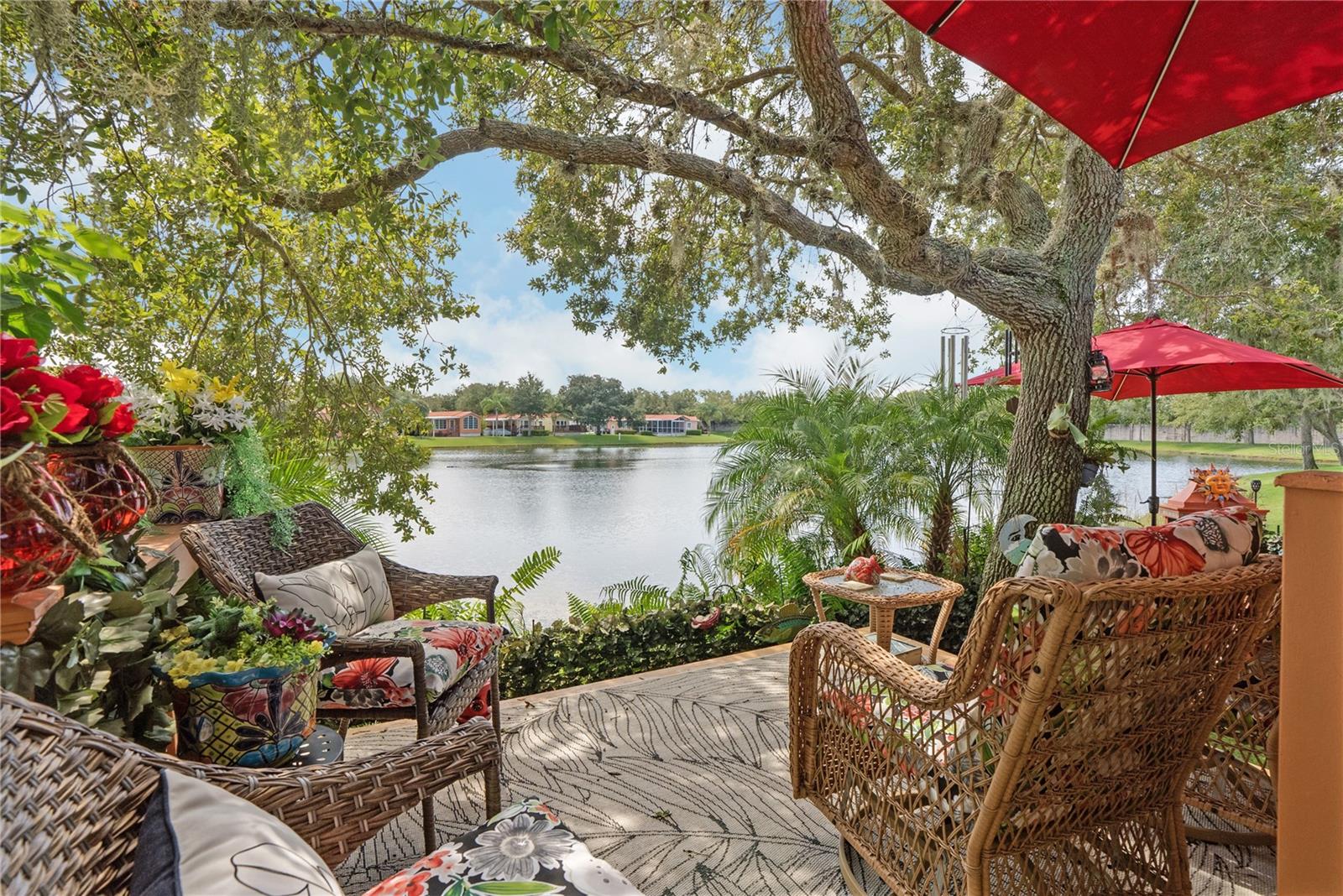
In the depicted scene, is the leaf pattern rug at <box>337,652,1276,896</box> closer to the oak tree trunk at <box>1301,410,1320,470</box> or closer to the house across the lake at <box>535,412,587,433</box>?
the house across the lake at <box>535,412,587,433</box>

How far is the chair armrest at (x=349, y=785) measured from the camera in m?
1.04

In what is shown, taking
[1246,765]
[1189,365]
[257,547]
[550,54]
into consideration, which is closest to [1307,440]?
[1189,365]

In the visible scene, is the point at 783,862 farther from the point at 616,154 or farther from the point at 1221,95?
the point at 616,154

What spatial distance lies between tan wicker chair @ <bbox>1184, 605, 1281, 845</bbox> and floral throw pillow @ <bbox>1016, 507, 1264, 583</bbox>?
79 cm

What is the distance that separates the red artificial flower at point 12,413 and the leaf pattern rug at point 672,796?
1642mm

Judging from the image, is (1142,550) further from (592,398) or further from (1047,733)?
(592,398)

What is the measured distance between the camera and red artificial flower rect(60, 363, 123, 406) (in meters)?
1.04

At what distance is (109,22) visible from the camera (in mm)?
2363

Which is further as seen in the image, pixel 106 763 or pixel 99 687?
pixel 99 687

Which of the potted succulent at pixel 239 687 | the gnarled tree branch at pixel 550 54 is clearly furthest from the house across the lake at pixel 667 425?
the potted succulent at pixel 239 687

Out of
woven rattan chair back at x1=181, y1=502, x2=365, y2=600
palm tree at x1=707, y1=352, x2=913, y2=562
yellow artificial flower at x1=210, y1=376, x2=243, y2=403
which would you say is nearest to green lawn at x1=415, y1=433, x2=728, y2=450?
palm tree at x1=707, y1=352, x2=913, y2=562

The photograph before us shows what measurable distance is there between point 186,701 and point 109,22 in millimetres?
2483

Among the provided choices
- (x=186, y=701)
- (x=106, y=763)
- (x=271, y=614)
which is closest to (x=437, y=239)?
(x=271, y=614)

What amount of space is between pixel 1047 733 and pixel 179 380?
261 cm
